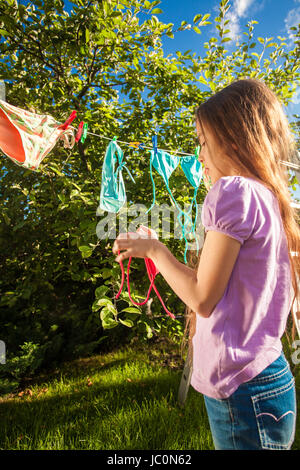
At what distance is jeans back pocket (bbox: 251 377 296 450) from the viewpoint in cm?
69

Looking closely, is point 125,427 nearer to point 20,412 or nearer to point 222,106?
point 20,412

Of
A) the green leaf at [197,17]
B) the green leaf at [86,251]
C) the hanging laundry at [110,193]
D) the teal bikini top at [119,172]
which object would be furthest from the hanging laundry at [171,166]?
the green leaf at [197,17]

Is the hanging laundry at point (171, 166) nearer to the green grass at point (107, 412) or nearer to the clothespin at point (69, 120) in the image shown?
the clothespin at point (69, 120)

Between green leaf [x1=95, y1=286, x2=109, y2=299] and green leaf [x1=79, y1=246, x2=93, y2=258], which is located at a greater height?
green leaf [x1=79, y1=246, x2=93, y2=258]

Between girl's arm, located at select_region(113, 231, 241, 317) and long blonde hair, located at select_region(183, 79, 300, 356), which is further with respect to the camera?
long blonde hair, located at select_region(183, 79, 300, 356)

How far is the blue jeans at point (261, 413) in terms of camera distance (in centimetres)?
69

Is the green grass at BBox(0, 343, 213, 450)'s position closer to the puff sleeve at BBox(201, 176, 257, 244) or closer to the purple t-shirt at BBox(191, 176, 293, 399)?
the purple t-shirt at BBox(191, 176, 293, 399)

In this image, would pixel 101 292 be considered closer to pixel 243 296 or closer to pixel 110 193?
pixel 110 193

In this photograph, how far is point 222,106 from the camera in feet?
2.63

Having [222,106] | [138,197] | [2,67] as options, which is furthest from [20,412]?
[2,67]

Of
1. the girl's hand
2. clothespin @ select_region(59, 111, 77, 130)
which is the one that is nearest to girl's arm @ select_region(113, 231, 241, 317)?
the girl's hand

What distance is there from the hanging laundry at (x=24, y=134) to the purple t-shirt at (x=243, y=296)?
134cm

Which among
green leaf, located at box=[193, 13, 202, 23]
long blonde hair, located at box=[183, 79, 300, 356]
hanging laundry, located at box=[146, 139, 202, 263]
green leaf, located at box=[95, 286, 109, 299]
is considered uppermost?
green leaf, located at box=[193, 13, 202, 23]

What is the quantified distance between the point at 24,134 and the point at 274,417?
5.59 feet
